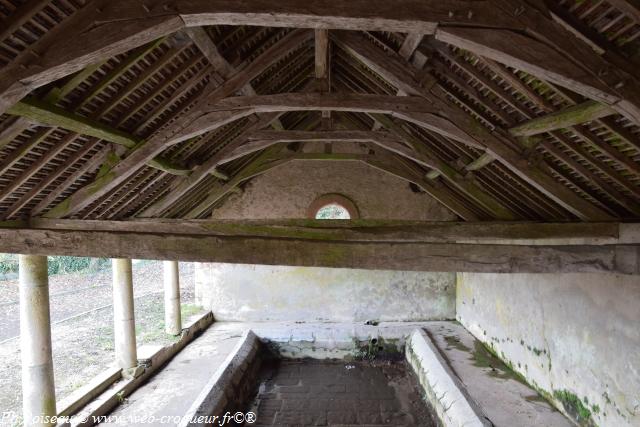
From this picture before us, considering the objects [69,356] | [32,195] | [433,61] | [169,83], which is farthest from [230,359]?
[433,61]

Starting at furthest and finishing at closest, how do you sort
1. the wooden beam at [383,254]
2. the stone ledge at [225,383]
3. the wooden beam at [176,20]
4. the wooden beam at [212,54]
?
the stone ledge at [225,383] < the wooden beam at [383,254] < the wooden beam at [212,54] < the wooden beam at [176,20]

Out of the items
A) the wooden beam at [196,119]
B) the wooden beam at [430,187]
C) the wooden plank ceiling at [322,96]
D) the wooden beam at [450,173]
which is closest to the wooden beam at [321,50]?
the wooden plank ceiling at [322,96]

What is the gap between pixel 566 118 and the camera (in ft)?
10.4

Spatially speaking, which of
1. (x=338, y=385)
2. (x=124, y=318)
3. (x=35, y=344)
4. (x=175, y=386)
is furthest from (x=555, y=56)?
(x=338, y=385)

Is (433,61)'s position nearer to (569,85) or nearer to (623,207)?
(569,85)

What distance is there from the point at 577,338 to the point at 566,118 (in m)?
3.74

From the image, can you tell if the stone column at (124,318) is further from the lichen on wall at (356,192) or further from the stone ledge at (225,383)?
the lichen on wall at (356,192)

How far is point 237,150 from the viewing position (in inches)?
245

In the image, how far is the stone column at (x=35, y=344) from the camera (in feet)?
15.7

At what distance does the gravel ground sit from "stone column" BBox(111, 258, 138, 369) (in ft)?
1.86

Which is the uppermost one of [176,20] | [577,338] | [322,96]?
[322,96]

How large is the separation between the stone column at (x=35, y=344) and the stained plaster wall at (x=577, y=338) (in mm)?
6612

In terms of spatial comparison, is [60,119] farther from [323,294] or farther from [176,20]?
[323,294]

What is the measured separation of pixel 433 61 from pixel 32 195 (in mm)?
4637
